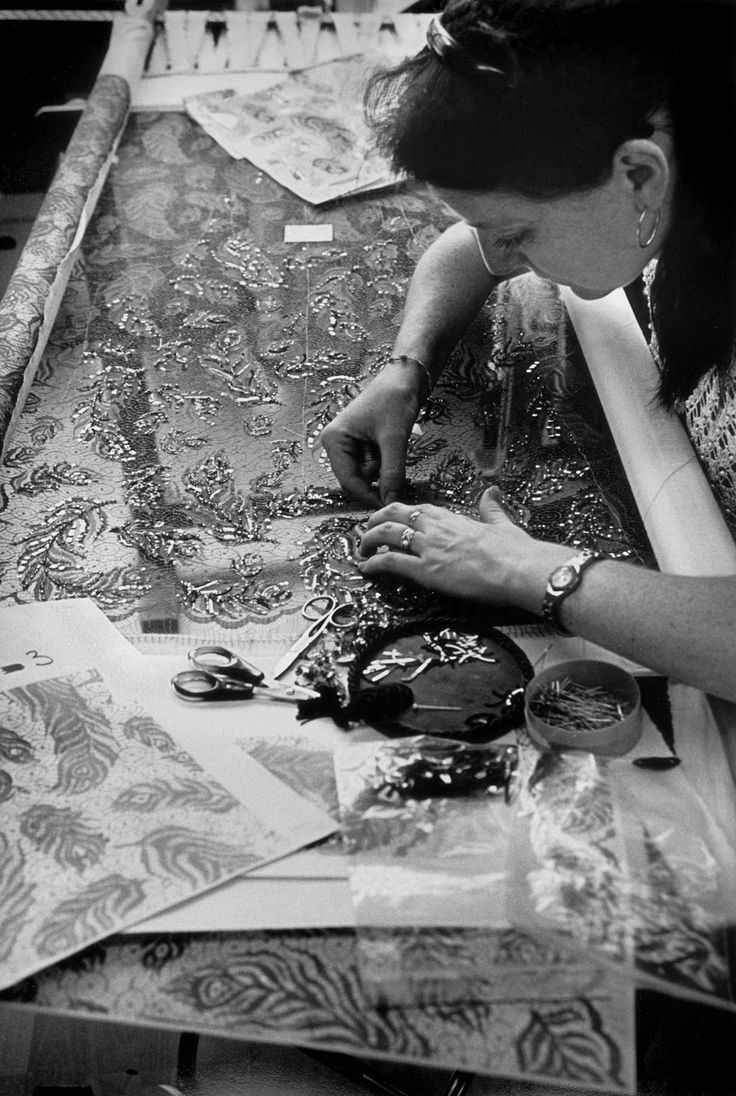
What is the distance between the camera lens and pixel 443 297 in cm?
166

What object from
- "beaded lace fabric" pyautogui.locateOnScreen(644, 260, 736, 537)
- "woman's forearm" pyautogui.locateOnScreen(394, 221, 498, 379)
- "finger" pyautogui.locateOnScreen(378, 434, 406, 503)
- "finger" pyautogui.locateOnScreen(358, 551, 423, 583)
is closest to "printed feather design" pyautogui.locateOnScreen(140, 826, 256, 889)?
"finger" pyautogui.locateOnScreen(358, 551, 423, 583)

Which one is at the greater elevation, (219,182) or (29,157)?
(219,182)

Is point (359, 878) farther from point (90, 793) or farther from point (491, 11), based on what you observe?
point (491, 11)

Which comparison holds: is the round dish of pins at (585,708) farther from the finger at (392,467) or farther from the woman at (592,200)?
the finger at (392,467)

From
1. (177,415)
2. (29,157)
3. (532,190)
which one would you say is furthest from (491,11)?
(29,157)

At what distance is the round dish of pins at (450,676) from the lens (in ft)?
3.65

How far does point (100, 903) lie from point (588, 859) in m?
0.43

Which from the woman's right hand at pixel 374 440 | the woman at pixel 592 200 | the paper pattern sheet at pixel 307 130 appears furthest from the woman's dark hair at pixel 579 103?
the paper pattern sheet at pixel 307 130

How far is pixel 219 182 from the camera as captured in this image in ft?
6.95

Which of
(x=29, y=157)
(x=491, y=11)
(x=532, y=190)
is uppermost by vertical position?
(x=491, y=11)

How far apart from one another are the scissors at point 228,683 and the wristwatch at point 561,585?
0.27 metres

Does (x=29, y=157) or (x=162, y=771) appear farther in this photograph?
(x=29, y=157)

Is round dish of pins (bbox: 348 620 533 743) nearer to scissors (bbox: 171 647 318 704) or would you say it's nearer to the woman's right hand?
scissors (bbox: 171 647 318 704)

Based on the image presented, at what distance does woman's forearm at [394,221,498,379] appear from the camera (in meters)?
1.62
